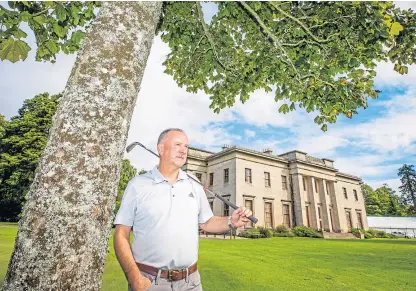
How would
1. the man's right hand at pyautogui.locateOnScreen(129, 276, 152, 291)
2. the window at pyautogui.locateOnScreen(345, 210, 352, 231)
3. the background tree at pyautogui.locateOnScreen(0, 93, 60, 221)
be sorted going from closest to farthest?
the man's right hand at pyautogui.locateOnScreen(129, 276, 152, 291), the background tree at pyautogui.locateOnScreen(0, 93, 60, 221), the window at pyautogui.locateOnScreen(345, 210, 352, 231)

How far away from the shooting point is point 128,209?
240 cm

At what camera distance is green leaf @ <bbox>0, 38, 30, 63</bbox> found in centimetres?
320

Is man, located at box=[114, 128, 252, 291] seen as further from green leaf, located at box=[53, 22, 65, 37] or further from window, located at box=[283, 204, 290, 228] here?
window, located at box=[283, 204, 290, 228]

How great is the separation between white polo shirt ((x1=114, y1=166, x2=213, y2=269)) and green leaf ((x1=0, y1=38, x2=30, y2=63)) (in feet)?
8.16

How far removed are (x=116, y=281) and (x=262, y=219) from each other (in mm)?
27558

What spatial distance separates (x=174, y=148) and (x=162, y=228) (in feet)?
2.96

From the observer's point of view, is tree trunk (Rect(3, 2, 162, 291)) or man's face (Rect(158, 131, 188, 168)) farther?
man's face (Rect(158, 131, 188, 168))

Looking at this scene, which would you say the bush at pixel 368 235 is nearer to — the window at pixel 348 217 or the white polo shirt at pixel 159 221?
the window at pixel 348 217

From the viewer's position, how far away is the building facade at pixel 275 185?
31.2m

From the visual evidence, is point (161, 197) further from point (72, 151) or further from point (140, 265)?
point (72, 151)

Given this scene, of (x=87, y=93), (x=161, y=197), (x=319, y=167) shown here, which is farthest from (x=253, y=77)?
(x=319, y=167)

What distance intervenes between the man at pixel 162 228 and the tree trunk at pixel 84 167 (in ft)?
2.34

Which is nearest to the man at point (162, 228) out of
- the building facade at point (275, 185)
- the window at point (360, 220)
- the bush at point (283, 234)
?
the building facade at point (275, 185)

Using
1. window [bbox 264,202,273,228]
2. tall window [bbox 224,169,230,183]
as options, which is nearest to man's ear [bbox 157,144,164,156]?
tall window [bbox 224,169,230,183]
